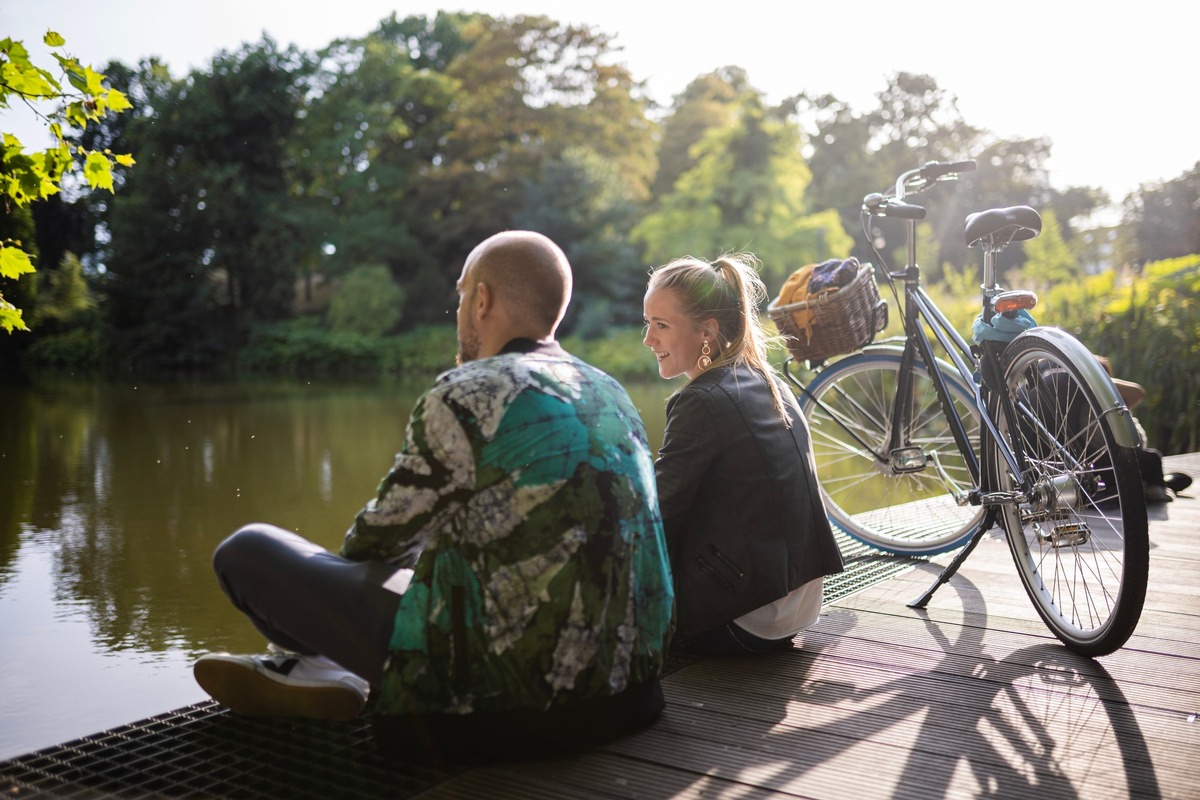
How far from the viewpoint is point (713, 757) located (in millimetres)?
1918

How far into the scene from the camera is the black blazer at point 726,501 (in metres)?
2.38

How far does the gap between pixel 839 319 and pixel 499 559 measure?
189 cm

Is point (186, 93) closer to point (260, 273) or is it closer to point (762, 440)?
point (260, 273)

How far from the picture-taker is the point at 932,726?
211 cm

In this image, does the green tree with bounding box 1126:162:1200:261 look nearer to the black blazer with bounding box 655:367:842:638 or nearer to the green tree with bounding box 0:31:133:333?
the black blazer with bounding box 655:367:842:638

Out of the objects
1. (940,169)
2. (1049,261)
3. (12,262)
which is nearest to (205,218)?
(1049,261)

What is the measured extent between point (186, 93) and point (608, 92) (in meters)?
11.5

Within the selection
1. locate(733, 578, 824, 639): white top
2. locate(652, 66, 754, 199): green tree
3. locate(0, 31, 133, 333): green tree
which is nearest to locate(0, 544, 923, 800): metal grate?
locate(733, 578, 824, 639): white top

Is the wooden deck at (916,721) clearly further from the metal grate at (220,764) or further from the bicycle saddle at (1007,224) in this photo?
the bicycle saddle at (1007,224)

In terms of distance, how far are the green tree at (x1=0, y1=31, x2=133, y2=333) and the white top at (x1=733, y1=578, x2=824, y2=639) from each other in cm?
214

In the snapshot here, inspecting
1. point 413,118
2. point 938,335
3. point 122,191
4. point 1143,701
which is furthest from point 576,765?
point 413,118

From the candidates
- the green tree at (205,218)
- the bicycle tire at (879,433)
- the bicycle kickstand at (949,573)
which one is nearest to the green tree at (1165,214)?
the green tree at (205,218)

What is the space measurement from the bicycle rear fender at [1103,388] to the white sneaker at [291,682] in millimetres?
1573

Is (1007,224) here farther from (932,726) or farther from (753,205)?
(753,205)
